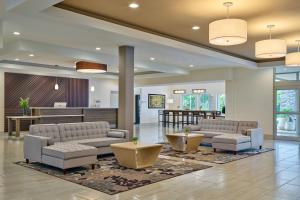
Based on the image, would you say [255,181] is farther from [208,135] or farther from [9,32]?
[9,32]

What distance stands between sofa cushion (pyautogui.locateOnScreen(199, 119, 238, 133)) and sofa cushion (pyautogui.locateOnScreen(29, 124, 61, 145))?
4.89 metres

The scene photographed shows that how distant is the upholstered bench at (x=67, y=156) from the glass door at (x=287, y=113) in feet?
27.4

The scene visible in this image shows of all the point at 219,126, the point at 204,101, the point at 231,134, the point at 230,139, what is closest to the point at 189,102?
the point at 204,101

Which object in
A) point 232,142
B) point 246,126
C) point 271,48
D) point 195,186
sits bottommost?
point 195,186

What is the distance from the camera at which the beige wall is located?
1146 centimetres

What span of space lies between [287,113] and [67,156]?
899 centimetres

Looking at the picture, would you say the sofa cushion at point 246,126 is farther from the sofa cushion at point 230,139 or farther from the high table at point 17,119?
the high table at point 17,119

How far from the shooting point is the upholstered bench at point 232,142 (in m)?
7.48

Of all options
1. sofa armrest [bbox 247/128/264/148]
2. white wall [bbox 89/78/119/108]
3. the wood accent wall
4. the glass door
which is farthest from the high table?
the glass door

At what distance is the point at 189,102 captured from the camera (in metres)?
20.8

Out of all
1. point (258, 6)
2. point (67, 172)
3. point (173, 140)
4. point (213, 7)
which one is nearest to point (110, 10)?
point (213, 7)

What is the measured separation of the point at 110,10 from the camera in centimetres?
548

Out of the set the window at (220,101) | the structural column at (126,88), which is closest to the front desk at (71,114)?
the structural column at (126,88)

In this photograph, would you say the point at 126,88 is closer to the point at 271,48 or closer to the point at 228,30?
the point at 271,48
